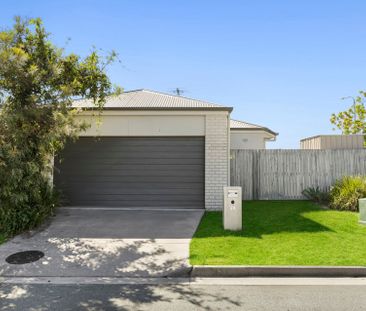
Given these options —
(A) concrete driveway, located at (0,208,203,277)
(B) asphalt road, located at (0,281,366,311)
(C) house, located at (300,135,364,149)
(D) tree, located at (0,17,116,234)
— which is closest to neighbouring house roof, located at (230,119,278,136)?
(C) house, located at (300,135,364,149)

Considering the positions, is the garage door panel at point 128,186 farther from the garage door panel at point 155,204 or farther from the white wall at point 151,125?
the white wall at point 151,125

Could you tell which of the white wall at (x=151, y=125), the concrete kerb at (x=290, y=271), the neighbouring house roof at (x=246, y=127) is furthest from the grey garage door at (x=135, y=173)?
the neighbouring house roof at (x=246, y=127)

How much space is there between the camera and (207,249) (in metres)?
6.88

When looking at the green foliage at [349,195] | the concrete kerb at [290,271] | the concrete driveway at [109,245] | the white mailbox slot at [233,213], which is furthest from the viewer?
the green foliage at [349,195]

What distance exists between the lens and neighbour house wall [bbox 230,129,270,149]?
66.3ft

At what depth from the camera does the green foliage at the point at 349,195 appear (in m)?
10.9

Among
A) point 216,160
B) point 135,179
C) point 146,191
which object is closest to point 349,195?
point 216,160

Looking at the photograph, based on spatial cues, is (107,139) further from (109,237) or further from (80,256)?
(80,256)

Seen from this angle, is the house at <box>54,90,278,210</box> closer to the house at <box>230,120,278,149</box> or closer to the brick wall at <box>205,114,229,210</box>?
the brick wall at <box>205,114,229,210</box>

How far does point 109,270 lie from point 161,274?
0.94 m

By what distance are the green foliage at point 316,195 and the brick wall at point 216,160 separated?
12.3ft

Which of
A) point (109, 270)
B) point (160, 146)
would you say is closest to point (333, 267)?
point (109, 270)

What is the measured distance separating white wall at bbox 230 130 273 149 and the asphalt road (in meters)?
15.2

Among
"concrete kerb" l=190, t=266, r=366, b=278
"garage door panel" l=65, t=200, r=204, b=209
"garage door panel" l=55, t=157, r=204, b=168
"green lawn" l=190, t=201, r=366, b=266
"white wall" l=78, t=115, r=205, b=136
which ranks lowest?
"concrete kerb" l=190, t=266, r=366, b=278
